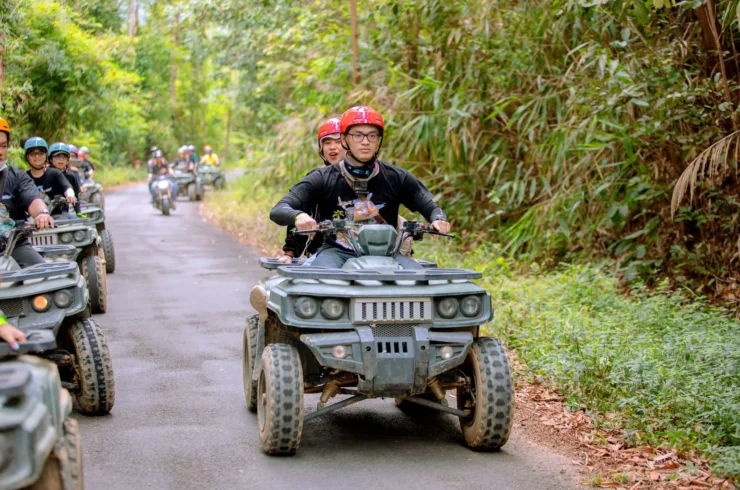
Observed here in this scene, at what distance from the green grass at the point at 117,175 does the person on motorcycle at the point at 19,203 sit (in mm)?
33398

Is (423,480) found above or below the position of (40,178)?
below

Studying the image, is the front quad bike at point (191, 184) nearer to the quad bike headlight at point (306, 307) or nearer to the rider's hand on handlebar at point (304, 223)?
the rider's hand on handlebar at point (304, 223)

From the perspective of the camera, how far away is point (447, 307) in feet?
18.7

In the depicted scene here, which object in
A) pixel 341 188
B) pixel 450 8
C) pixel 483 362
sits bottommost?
pixel 483 362

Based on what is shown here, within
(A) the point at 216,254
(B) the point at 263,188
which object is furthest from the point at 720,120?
(B) the point at 263,188

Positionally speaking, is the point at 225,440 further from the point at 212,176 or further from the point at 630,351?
the point at 212,176

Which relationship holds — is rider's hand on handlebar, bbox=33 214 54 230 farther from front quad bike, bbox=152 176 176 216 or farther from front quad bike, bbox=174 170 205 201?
front quad bike, bbox=174 170 205 201

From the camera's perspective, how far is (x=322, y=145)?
8.43 m

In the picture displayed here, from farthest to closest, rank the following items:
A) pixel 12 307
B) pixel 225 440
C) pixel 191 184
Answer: pixel 191 184 → pixel 12 307 → pixel 225 440

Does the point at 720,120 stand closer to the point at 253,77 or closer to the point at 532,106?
the point at 532,106

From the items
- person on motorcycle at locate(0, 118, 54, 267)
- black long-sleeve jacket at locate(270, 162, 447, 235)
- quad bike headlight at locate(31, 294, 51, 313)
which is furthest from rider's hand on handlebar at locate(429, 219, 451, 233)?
person on motorcycle at locate(0, 118, 54, 267)

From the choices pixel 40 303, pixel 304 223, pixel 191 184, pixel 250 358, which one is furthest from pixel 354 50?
pixel 191 184

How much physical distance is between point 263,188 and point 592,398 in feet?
57.5

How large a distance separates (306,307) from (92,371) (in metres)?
1.79
